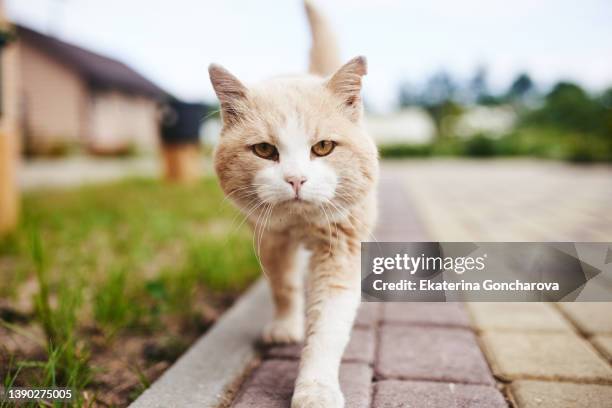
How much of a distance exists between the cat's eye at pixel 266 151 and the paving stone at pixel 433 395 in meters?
0.76

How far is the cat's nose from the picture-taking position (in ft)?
4.29

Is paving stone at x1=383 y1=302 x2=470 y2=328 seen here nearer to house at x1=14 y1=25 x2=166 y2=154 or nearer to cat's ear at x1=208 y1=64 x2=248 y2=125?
cat's ear at x1=208 y1=64 x2=248 y2=125

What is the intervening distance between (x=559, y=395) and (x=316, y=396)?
0.69 m

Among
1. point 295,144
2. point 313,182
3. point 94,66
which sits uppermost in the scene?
point 94,66

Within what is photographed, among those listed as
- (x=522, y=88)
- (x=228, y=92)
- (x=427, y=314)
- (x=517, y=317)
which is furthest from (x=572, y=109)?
(x=228, y=92)

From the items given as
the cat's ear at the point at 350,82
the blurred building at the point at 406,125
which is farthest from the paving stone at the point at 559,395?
the blurred building at the point at 406,125

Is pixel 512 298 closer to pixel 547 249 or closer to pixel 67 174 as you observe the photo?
pixel 547 249

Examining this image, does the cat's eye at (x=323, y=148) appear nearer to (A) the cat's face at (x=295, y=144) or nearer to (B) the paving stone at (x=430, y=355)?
(A) the cat's face at (x=295, y=144)

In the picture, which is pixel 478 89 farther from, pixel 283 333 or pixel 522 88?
pixel 283 333

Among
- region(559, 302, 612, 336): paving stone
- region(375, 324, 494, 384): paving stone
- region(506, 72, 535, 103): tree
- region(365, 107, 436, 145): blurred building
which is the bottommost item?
region(375, 324, 494, 384): paving stone

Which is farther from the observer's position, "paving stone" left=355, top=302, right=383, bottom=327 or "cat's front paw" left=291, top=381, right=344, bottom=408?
"paving stone" left=355, top=302, right=383, bottom=327

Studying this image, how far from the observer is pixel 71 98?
1405cm

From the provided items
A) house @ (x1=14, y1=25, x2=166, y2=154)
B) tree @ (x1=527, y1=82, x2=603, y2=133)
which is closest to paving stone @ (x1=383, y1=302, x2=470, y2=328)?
house @ (x1=14, y1=25, x2=166, y2=154)

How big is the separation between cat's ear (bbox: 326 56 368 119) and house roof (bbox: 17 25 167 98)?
1292 cm
